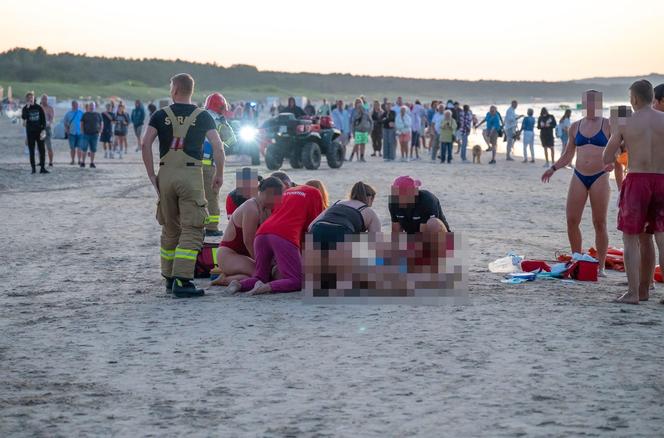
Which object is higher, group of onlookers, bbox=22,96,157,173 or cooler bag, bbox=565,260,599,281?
group of onlookers, bbox=22,96,157,173

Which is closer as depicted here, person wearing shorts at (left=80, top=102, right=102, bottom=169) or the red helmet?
the red helmet

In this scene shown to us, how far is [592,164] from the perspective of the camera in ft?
31.6

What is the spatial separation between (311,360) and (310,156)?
19403 millimetres

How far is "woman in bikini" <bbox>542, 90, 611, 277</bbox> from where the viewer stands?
9617 millimetres

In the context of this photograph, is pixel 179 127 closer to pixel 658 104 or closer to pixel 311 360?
pixel 311 360

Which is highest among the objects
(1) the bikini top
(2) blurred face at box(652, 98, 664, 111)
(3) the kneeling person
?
(2) blurred face at box(652, 98, 664, 111)

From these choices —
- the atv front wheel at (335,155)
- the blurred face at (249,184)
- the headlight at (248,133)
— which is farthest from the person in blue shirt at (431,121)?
the blurred face at (249,184)

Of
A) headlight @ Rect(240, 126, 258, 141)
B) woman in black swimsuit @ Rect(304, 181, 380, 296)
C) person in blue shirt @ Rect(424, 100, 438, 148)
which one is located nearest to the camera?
woman in black swimsuit @ Rect(304, 181, 380, 296)

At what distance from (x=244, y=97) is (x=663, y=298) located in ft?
423

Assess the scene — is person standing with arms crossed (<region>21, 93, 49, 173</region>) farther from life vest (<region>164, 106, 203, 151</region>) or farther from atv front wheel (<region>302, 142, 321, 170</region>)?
life vest (<region>164, 106, 203, 151</region>)

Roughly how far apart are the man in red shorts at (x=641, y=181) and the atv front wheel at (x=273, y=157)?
17.7 meters

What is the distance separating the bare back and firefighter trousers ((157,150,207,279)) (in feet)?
11.7

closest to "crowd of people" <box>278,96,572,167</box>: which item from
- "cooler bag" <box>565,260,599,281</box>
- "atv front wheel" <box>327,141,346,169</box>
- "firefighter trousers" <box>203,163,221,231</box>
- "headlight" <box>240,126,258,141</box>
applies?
"headlight" <box>240,126,258,141</box>

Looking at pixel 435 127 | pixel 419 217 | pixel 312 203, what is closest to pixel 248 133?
pixel 435 127
